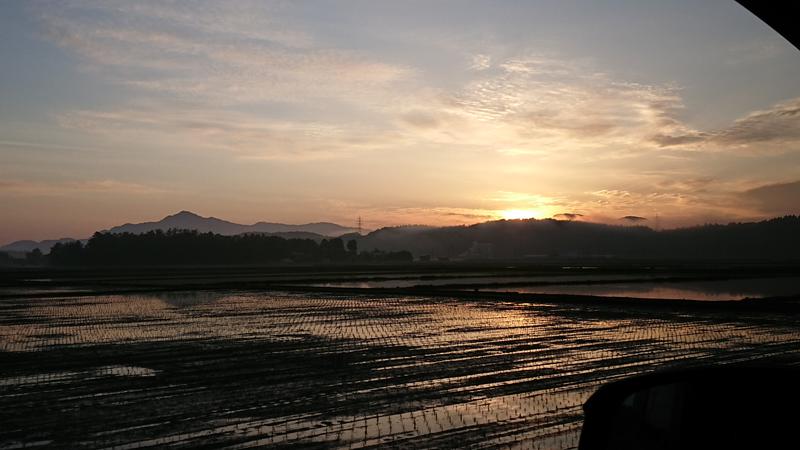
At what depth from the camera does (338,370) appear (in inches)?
533

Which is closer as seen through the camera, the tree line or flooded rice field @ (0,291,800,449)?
flooded rice field @ (0,291,800,449)

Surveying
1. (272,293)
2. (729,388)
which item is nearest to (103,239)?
(272,293)

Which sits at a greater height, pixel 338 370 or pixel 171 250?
pixel 171 250

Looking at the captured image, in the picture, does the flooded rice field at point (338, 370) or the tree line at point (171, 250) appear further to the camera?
the tree line at point (171, 250)

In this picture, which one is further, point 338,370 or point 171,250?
point 171,250

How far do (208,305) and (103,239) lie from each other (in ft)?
443

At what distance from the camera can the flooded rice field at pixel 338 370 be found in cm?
859

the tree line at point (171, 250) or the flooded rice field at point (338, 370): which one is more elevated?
the tree line at point (171, 250)

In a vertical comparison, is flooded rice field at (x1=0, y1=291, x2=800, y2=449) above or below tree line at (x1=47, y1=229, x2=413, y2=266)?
below

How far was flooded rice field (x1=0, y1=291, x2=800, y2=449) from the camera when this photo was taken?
8586mm

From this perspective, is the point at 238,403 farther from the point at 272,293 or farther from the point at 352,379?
the point at 272,293

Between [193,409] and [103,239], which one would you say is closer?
[193,409]

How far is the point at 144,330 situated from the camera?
2172cm

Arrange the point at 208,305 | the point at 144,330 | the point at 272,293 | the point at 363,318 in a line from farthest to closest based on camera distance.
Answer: the point at 272,293 → the point at 208,305 → the point at 363,318 → the point at 144,330
